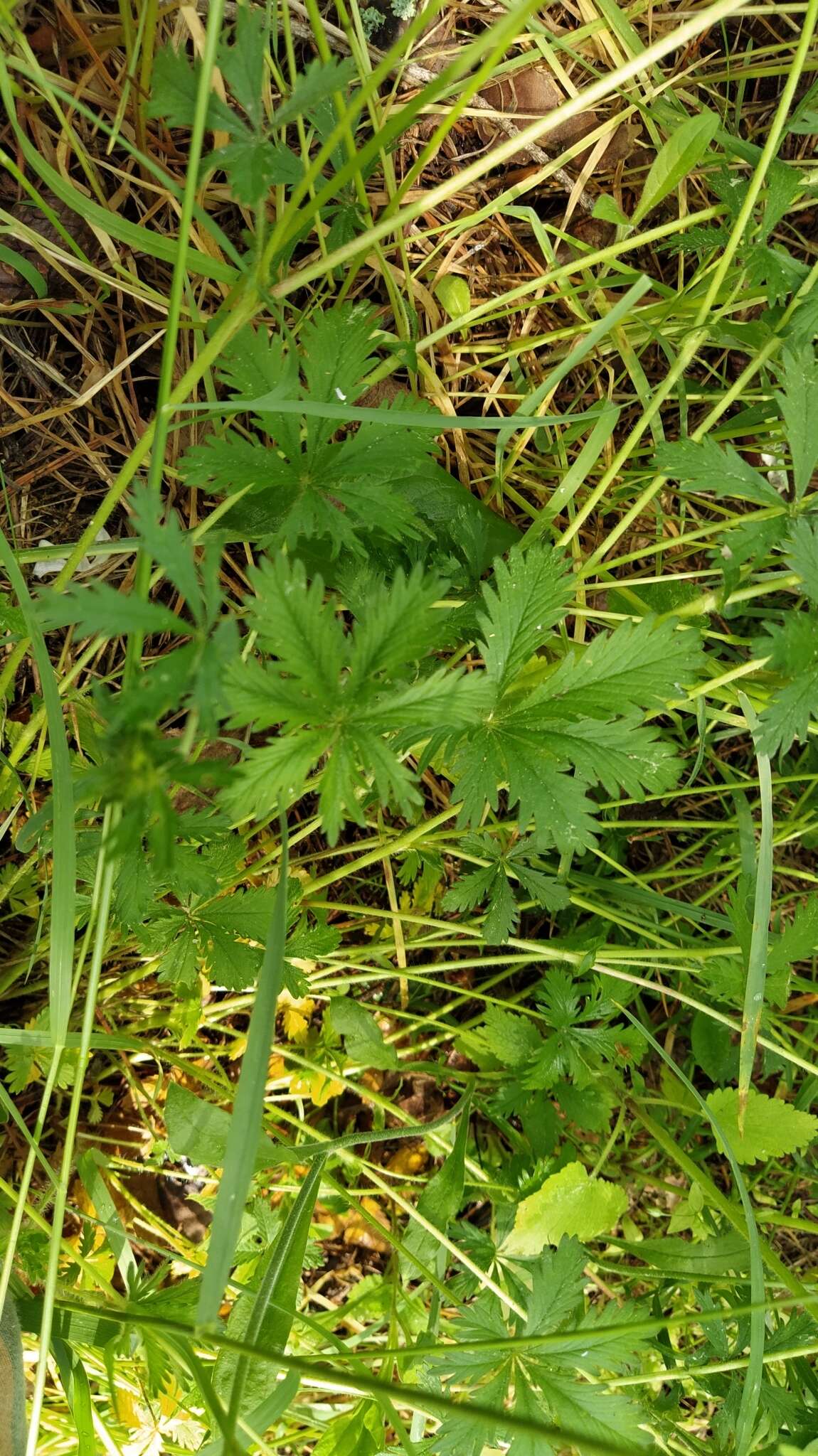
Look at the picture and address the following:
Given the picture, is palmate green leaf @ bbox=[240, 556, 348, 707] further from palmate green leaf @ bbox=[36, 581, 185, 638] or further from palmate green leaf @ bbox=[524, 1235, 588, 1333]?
palmate green leaf @ bbox=[524, 1235, 588, 1333]

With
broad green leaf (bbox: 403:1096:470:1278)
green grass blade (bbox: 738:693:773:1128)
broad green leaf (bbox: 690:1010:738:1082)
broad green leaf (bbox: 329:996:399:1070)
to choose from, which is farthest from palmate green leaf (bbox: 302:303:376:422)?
broad green leaf (bbox: 690:1010:738:1082)

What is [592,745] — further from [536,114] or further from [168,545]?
[536,114]

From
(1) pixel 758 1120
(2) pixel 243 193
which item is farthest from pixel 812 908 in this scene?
(2) pixel 243 193

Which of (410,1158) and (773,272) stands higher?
(773,272)

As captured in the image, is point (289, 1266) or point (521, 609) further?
point (289, 1266)

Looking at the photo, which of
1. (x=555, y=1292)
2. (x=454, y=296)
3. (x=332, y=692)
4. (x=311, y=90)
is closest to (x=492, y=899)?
(x=555, y=1292)

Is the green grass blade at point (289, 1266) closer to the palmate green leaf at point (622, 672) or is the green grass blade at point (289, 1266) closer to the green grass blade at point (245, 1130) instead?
the green grass blade at point (245, 1130)

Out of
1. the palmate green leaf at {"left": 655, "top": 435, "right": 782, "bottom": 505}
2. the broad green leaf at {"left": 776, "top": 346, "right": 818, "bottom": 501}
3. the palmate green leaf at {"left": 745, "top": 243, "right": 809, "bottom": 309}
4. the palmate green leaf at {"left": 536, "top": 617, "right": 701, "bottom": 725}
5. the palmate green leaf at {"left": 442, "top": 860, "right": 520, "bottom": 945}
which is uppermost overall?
the palmate green leaf at {"left": 745, "top": 243, "right": 809, "bottom": 309}

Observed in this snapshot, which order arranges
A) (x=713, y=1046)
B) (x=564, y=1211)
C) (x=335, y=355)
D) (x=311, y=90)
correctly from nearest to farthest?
1. (x=311, y=90)
2. (x=335, y=355)
3. (x=564, y=1211)
4. (x=713, y=1046)
